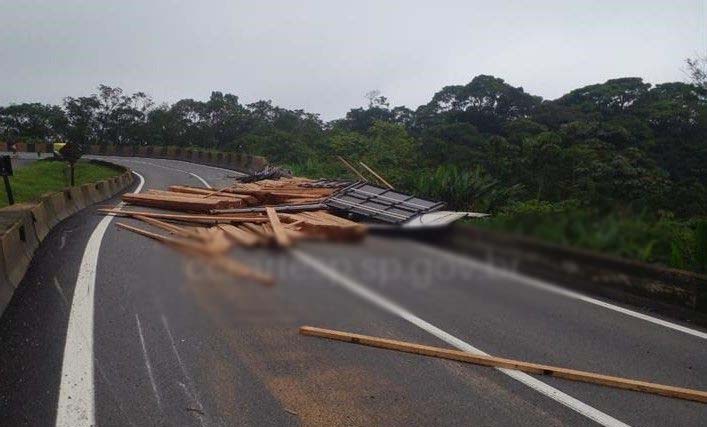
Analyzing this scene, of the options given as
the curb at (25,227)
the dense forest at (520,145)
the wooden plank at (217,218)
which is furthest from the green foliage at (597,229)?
the curb at (25,227)

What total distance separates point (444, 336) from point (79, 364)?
3.36 m

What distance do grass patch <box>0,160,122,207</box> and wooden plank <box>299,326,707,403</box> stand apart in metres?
9.86

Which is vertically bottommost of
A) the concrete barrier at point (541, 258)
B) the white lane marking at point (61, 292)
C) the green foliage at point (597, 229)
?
the white lane marking at point (61, 292)

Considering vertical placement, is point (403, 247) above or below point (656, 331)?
above

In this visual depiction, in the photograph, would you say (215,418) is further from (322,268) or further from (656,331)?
(656,331)

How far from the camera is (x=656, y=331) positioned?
5.66 meters

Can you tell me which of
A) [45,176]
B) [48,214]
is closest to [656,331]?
[48,214]

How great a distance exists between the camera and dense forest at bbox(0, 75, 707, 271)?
0.61 m

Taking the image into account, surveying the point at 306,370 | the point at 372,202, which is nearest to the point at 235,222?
the point at 306,370

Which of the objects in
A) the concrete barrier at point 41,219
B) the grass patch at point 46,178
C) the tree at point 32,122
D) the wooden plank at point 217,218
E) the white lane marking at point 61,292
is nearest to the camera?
the wooden plank at point 217,218

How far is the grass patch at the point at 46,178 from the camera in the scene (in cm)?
1527

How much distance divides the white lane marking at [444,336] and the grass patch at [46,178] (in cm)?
1053

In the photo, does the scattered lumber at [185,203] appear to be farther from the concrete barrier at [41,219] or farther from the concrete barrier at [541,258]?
the concrete barrier at [541,258]

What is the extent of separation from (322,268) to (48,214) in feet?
33.5
